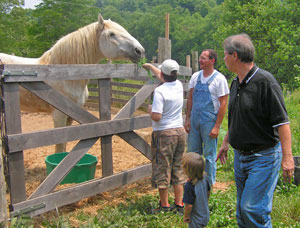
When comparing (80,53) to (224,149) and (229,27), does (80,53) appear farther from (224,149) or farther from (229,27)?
(229,27)

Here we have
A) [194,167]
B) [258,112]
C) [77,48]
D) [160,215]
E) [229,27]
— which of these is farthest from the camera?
[229,27]

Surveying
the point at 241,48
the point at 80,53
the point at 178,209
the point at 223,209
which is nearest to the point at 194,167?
the point at 241,48

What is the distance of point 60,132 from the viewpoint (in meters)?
3.01

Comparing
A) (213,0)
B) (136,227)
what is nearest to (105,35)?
(136,227)

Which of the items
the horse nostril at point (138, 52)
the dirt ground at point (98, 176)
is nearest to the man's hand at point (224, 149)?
the dirt ground at point (98, 176)

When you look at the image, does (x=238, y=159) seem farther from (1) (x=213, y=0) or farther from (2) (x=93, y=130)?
(1) (x=213, y=0)

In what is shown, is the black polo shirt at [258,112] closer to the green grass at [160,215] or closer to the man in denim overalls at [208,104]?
the man in denim overalls at [208,104]

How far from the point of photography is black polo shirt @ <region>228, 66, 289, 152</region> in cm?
208

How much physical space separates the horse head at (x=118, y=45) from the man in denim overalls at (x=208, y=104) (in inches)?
45.5

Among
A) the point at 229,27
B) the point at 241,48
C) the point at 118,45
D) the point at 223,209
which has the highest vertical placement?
the point at 229,27

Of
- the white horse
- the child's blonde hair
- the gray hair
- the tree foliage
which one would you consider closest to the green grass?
the child's blonde hair

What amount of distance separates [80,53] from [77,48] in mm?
81

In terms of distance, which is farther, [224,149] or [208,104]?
[208,104]

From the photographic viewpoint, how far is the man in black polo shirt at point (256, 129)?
83.1 inches
